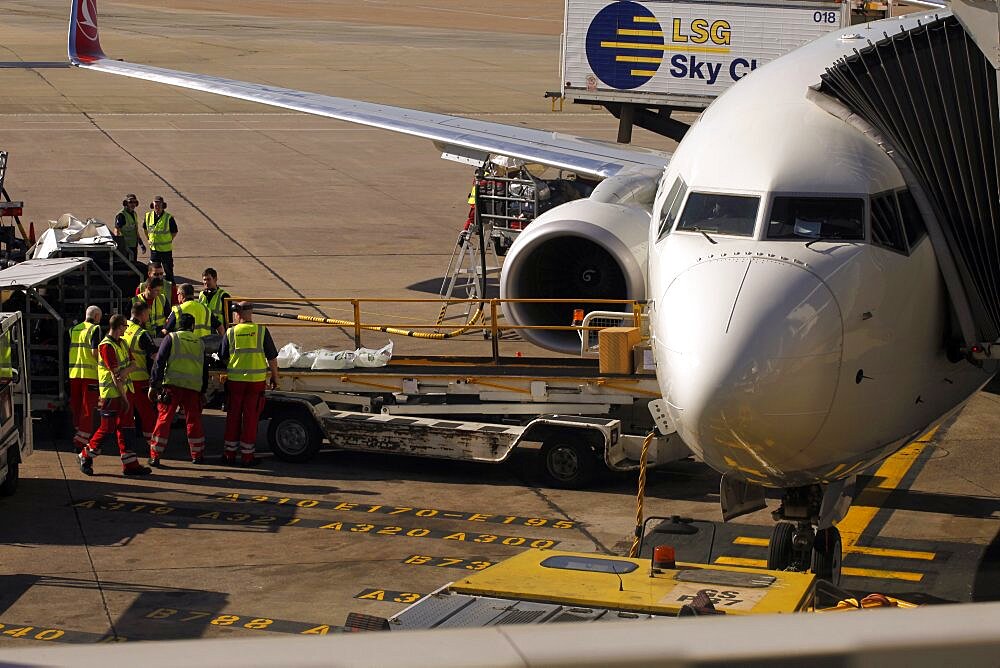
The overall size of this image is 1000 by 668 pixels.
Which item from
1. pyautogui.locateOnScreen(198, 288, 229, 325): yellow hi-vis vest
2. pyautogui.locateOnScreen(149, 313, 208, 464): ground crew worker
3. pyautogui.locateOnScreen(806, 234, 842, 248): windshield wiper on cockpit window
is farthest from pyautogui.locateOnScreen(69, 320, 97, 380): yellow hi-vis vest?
pyautogui.locateOnScreen(806, 234, 842, 248): windshield wiper on cockpit window

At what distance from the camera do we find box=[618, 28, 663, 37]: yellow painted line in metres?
28.8

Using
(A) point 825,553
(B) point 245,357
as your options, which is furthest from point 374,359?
(A) point 825,553

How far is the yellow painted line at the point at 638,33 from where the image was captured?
28.8 meters

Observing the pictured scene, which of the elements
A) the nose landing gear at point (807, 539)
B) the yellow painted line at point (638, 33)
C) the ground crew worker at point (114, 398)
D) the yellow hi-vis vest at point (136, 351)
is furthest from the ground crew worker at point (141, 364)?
the yellow painted line at point (638, 33)

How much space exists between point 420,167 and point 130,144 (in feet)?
30.0

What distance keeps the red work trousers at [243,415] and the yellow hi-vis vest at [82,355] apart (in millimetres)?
1558

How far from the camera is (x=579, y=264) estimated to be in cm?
1836

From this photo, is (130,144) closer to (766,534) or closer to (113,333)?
(113,333)

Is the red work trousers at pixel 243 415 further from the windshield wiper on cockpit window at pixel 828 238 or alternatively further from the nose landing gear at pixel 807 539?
the windshield wiper on cockpit window at pixel 828 238

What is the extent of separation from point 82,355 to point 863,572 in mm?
8952

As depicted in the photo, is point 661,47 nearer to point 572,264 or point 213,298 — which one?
point 572,264

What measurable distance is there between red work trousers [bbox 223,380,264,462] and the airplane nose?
25.3 feet

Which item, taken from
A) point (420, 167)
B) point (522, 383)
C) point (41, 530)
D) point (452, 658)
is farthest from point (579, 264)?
point (420, 167)

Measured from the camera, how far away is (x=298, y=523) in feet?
47.0
